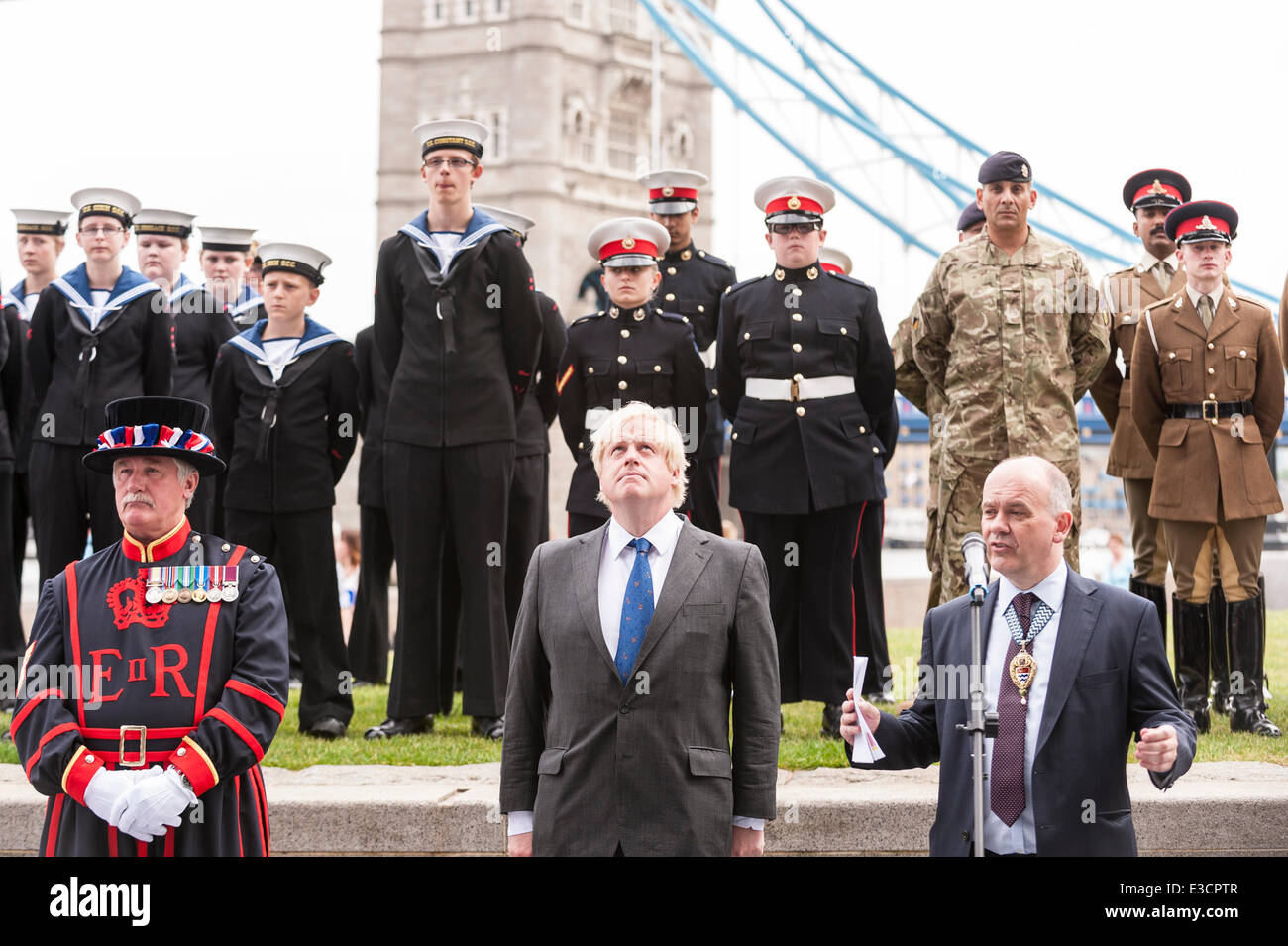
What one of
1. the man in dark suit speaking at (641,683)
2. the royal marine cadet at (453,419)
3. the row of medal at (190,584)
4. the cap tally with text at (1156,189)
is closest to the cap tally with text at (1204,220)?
the cap tally with text at (1156,189)

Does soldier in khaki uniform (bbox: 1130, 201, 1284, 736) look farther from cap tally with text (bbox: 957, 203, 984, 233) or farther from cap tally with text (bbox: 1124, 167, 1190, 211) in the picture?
cap tally with text (bbox: 957, 203, 984, 233)

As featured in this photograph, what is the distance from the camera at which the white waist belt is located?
7.06 m

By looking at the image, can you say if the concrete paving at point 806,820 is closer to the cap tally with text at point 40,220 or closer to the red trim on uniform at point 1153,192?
the red trim on uniform at point 1153,192

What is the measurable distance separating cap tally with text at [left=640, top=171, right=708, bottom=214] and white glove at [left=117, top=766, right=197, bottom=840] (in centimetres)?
557

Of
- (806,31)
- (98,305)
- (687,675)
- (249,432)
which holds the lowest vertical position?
(687,675)

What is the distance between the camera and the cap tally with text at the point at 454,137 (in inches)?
281

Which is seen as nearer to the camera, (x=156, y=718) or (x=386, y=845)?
(x=156, y=718)

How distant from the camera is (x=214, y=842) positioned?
4.39 m

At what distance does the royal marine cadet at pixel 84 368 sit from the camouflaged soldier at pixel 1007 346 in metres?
3.93

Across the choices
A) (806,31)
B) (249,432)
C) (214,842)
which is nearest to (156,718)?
(214,842)

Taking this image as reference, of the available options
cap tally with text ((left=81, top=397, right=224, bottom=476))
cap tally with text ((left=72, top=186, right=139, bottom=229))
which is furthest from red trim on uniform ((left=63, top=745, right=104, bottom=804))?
cap tally with text ((left=72, top=186, right=139, bottom=229))

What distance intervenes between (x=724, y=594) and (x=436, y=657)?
3209 millimetres
